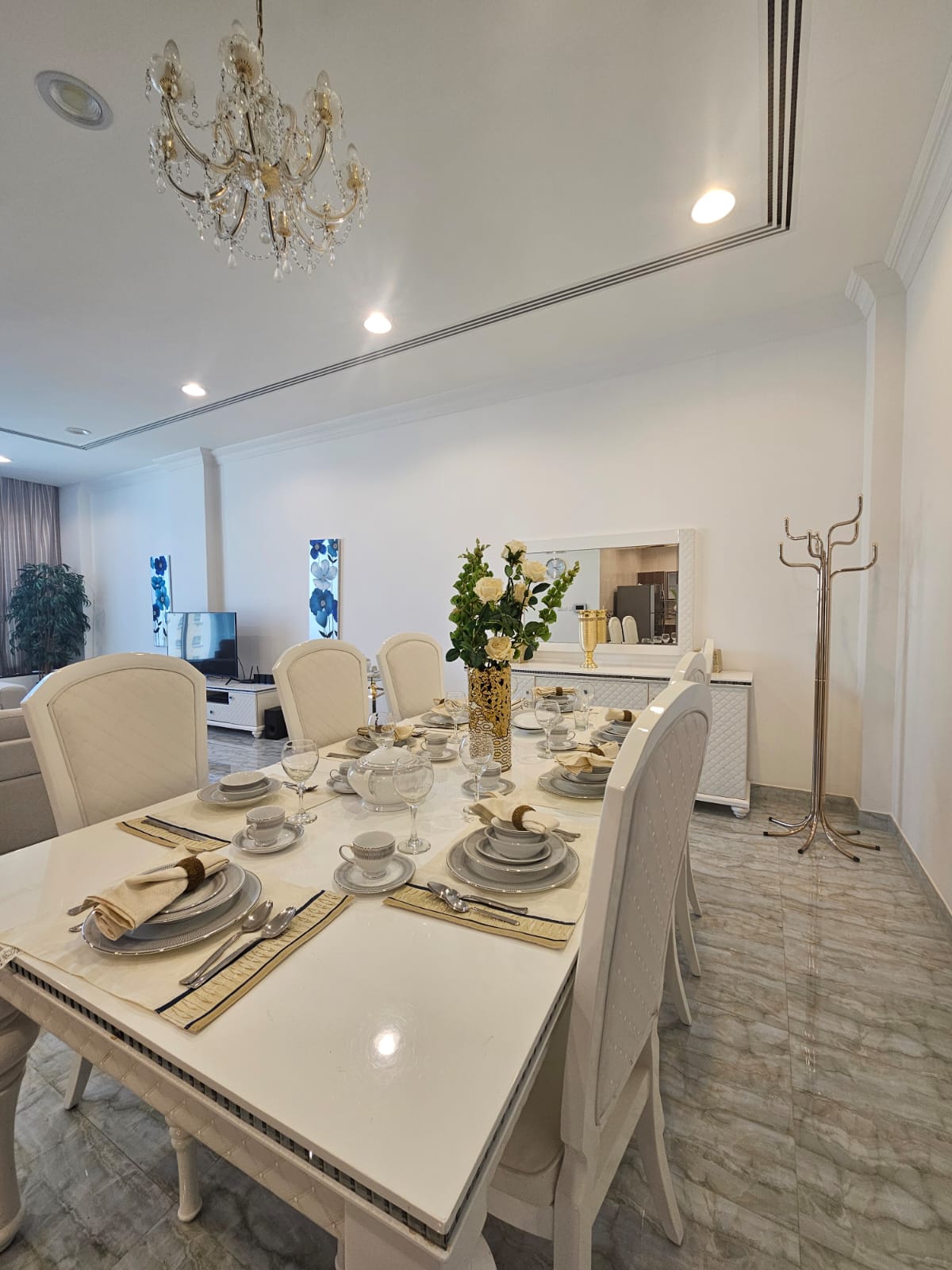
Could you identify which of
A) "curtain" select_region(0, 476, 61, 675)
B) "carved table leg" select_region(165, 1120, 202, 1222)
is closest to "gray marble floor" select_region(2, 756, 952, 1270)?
"carved table leg" select_region(165, 1120, 202, 1222)

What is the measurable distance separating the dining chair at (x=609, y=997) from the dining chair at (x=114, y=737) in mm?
767

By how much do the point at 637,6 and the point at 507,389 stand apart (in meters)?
2.50

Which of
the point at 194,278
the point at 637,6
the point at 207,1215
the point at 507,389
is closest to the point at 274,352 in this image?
the point at 194,278

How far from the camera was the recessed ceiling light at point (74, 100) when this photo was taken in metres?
1.59

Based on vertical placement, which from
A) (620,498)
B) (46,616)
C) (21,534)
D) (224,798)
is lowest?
(224,798)

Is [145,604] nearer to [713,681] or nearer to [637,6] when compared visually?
[713,681]

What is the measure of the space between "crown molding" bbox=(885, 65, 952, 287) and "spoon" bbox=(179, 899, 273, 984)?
9.33ft

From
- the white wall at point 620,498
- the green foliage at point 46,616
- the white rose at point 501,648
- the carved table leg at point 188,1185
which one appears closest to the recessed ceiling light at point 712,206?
the white wall at point 620,498

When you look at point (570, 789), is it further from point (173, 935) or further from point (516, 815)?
point (173, 935)

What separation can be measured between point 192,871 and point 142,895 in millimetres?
75

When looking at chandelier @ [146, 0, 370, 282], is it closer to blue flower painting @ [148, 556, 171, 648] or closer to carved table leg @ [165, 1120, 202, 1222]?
carved table leg @ [165, 1120, 202, 1222]

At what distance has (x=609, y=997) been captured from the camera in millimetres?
695

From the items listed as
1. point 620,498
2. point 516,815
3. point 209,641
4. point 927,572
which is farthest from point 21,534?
point 927,572

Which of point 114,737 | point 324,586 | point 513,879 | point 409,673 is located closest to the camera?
point 513,879
